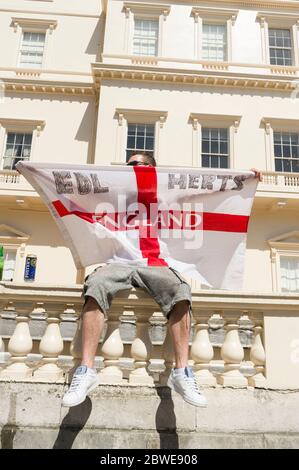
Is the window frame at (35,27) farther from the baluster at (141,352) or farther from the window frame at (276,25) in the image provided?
the baluster at (141,352)

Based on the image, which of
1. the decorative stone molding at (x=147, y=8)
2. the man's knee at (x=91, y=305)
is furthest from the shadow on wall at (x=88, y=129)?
the man's knee at (x=91, y=305)

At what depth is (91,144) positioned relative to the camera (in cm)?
1380

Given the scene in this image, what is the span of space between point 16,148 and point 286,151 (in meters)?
9.78

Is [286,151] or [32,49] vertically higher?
[32,49]

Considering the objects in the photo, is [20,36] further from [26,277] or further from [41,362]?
[41,362]

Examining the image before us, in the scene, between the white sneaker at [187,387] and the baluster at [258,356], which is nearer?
the white sneaker at [187,387]

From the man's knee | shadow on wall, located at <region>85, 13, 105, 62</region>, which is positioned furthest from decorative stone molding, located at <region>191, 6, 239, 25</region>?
the man's knee

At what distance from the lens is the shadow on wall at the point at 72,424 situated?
275 centimetres

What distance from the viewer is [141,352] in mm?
3059

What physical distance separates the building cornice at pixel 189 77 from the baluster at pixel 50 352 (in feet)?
39.0

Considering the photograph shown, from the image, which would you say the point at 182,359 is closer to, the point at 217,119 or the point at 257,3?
the point at 217,119

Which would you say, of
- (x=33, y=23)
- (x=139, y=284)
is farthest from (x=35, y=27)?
(x=139, y=284)

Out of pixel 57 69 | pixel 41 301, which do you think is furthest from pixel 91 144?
pixel 41 301

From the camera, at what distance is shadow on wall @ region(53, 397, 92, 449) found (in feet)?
9.01
